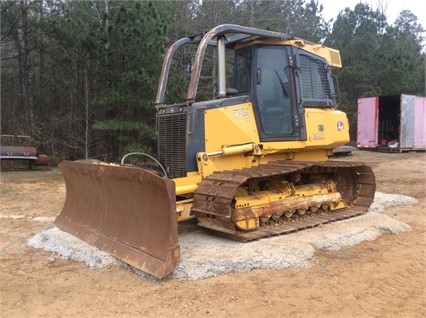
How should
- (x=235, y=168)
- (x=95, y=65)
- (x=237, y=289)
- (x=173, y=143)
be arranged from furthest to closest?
(x=95, y=65) < (x=235, y=168) < (x=173, y=143) < (x=237, y=289)

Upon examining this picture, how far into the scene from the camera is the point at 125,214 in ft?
17.4

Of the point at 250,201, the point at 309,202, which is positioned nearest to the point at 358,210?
the point at 309,202

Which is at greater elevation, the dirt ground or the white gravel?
the white gravel

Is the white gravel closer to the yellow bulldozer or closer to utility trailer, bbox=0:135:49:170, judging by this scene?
the yellow bulldozer

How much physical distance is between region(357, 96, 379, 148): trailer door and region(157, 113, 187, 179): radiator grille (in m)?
15.7

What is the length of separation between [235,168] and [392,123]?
17022 millimetres

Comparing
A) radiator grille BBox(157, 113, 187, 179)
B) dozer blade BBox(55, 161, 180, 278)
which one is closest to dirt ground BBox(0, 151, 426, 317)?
dozer blade BBox(55, 161, 180, 278)

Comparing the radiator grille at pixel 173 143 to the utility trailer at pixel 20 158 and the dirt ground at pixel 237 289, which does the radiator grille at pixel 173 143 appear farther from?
the utility trailer at pixel 20 158

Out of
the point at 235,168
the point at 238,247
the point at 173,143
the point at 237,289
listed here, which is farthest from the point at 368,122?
the point at 237,289

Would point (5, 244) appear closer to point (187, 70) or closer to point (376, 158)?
point (187, 70)

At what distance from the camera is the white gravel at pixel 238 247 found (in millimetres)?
4645

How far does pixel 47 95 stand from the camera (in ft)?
61.9

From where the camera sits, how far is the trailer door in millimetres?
19658

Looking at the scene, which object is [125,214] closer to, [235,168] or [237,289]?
[235,168]
